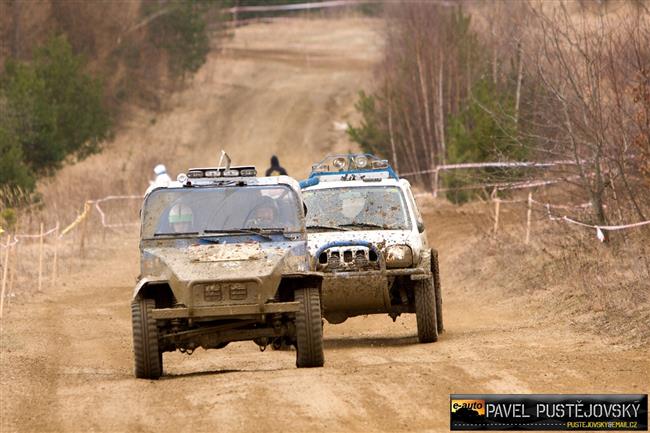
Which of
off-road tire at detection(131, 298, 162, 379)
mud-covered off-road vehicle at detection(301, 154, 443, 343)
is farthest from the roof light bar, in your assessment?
off-road tire at detection(131, 298, 162, 379)

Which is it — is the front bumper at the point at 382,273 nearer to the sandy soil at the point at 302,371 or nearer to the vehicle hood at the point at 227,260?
the sandy soil at the point at 302,371

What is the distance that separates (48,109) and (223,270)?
29434 mm

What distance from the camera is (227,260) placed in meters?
12.4

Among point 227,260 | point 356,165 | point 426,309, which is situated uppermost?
point 356,165

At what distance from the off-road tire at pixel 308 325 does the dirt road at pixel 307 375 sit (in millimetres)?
250

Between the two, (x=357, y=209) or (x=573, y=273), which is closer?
(x=357, y=209)

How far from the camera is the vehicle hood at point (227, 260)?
1226 cm

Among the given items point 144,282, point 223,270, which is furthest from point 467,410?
point 144,282


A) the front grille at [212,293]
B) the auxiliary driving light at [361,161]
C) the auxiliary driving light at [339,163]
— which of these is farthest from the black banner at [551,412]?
the auxiliary driving light at [339,163]

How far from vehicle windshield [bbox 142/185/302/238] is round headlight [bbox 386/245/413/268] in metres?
2.05

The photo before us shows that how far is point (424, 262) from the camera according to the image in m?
15.3

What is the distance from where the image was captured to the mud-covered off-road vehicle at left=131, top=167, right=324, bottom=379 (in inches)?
481

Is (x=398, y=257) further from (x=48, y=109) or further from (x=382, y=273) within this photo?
(x=48, y=109)

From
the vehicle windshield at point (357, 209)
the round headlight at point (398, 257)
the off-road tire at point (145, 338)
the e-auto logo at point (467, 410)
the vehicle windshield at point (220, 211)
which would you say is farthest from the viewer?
the vehicle windshield at point (357, 209)
